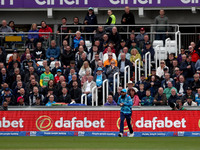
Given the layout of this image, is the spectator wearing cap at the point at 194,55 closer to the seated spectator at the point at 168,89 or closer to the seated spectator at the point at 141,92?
the seated spectator at the point at 168,89

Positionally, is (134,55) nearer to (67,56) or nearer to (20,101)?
(67,56)

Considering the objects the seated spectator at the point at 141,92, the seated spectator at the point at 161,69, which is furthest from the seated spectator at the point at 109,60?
the seated spectator at the point at 141,92

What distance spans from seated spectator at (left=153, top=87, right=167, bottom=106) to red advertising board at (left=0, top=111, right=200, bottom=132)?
1504 millimetres

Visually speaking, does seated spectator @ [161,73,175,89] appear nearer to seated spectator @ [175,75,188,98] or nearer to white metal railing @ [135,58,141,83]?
seated spectator @ [175,75,188,98]

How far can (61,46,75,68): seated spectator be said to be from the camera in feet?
92.3

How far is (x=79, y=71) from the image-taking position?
89.6 feet

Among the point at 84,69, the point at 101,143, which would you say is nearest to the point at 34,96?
the point at 84,69

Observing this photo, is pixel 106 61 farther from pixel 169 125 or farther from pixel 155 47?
pixel 169 125

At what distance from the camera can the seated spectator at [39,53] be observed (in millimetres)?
28763

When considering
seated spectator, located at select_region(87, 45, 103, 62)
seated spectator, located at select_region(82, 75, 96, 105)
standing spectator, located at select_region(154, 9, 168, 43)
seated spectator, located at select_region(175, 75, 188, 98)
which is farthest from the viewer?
standing spectator, located at select_region(154, 9, 168, 43)

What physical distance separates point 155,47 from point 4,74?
6340 mm

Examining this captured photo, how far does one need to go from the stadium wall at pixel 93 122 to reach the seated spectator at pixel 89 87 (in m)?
2.08

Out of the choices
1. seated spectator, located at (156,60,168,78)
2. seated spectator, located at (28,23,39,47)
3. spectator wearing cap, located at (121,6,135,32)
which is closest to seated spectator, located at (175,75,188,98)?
seated spectator, located at (156,60,168,78)

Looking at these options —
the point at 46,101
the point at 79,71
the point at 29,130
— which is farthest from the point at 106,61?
the point at 29,130
